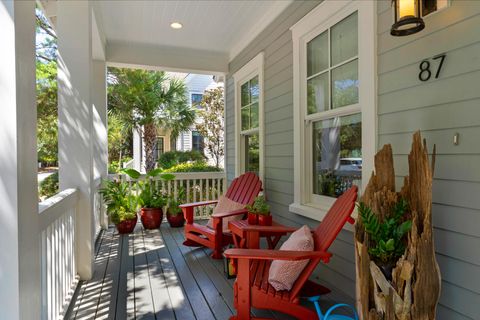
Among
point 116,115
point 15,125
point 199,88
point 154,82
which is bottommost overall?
point 15,125

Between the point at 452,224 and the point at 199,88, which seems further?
the point at 199,88

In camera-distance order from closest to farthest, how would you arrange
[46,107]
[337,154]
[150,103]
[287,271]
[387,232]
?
[387,232], [287,271], [337,154], [46,107], [150,103]

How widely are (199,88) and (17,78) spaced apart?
13.4 m

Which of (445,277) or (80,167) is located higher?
(80,167)

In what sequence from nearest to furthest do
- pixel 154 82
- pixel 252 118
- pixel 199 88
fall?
pixel 252 118, pixel 154 82, pixel 199 88

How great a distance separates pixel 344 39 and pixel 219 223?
7.44 ft

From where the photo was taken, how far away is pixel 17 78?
1.25 meters

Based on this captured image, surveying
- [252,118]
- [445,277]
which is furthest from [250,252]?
[252,118]

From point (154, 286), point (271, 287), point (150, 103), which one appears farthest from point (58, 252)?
point (150, 103)

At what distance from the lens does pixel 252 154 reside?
499cm

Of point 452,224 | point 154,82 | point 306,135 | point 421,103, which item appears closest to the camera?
point 452,224

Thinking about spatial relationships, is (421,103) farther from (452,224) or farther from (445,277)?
(445,277)

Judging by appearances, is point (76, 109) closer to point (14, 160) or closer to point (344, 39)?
point (14, 160)

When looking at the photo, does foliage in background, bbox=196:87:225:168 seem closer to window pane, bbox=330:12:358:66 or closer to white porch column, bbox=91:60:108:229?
white porch column, bbox=91:60:108:229
